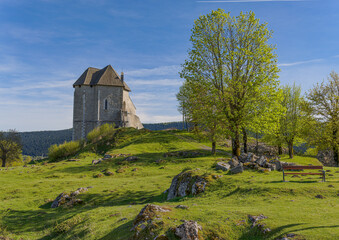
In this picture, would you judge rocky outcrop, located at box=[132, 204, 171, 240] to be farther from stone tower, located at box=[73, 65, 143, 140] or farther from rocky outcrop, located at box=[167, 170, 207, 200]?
stone tower, located at box=[73, 65, 143, 140]

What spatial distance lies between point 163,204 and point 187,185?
3577mm

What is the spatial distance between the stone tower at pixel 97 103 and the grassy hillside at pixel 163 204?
40.5 metres

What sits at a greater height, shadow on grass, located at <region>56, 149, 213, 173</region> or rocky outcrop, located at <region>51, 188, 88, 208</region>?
shadow on grass, located at <region>56, 149, 213, 173</region>

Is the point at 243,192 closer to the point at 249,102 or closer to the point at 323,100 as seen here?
the point at 249,102

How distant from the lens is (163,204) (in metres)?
15.1

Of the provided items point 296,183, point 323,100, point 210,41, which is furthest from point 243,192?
point 323,100

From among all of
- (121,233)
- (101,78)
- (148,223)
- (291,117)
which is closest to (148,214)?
(148,223)

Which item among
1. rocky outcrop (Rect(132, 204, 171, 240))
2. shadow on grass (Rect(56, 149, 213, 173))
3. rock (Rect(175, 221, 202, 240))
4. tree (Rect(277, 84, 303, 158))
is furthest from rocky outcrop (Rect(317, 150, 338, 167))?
rock (Rect(175, 221, 202, 240))

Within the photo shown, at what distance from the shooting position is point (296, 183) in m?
16.1

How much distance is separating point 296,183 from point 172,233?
1091cm

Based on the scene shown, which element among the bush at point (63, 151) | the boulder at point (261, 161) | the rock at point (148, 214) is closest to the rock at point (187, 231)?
the rock at point (148, 214)

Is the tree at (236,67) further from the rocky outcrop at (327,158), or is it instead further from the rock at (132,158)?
the rocky outcrop at (327,158)

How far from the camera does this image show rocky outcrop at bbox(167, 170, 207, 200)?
17.5 m

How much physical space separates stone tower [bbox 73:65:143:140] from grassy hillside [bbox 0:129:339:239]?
40.5 m
